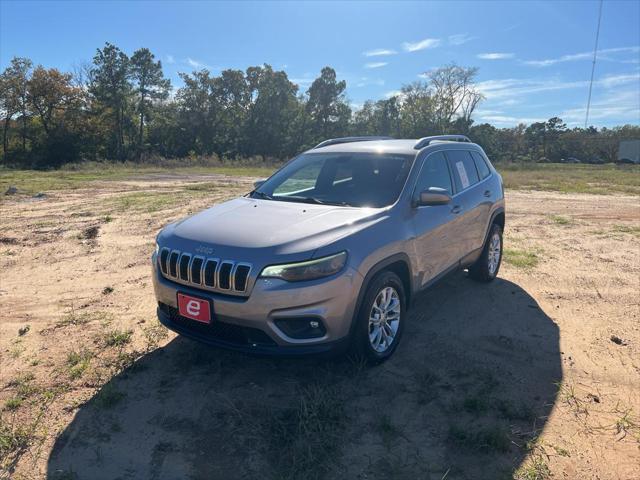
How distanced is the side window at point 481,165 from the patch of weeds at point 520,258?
1.62 m

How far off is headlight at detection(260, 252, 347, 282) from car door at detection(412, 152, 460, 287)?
1088 mm

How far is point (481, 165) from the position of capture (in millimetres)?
5742

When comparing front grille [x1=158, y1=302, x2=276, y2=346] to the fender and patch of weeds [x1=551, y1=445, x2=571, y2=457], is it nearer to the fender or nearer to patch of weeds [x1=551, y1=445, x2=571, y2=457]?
the fender

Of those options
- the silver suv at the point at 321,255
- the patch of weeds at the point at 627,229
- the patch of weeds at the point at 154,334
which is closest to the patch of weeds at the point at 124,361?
the patch of weeds at the point at 154,334

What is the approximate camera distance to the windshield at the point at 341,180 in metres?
4.12

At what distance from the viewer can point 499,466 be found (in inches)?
105

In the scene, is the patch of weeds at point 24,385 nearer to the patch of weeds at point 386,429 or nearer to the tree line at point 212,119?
the patch of weeds at point 386,429

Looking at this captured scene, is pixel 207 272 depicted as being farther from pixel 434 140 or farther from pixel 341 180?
pixel 434 140

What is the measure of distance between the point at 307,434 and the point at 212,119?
5198cm

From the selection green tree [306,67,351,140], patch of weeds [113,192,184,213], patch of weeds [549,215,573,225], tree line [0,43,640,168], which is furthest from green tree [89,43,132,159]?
patch of weeds [549,215,573,225]

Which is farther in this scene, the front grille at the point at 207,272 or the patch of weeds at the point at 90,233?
the patch of weeds at the point at 90,233

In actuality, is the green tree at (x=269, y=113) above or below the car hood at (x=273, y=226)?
above

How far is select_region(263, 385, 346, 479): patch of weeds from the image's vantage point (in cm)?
262

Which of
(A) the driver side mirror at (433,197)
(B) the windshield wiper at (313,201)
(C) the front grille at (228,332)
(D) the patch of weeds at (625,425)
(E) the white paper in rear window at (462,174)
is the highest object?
(E) the white paper in rear window at (462,174)
